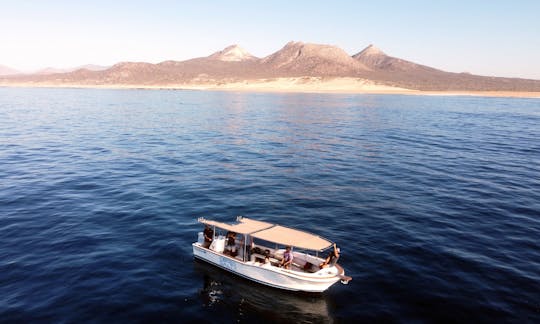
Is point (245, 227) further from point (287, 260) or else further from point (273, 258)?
point (287, 260)

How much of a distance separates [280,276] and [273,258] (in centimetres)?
186

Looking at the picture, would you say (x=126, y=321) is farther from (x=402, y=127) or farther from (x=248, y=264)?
(x=402, y=127)

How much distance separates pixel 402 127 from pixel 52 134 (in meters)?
73.8

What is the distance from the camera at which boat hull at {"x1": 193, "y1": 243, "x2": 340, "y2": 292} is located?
1822 cm

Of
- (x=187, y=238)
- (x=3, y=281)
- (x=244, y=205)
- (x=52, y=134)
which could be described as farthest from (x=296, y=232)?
(x=52, y=134)

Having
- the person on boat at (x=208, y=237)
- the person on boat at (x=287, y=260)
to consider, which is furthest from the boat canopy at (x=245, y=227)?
the person on boat at (x=287, y=260)

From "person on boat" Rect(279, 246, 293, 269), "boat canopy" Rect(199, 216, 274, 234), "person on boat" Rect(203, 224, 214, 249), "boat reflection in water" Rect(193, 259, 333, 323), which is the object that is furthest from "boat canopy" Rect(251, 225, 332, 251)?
"person on boat" Rect(203, 224, 214, 249)

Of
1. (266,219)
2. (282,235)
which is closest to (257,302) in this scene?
(282,235)

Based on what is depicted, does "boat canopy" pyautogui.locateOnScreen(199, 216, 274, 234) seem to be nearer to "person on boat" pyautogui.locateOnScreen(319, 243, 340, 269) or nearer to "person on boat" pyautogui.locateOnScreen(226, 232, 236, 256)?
"person on boat" pyautogui.locateOnScreen(226, 232, 236, 256)

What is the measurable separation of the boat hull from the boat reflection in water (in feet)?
1.23

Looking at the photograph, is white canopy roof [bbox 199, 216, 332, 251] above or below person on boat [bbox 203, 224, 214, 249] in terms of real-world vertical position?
above

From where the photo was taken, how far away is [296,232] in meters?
20.3

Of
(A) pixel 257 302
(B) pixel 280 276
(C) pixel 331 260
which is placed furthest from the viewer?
(C) pixel 331 260

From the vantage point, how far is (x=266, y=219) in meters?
27.4
